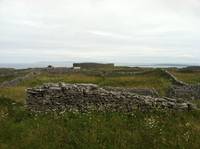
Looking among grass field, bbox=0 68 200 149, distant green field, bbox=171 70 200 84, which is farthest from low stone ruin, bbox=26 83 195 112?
distant green field, bbox=171 70 200 84

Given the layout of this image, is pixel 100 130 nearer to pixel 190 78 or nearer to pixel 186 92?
pixel 186 92

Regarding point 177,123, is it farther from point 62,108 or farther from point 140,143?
point 62,108

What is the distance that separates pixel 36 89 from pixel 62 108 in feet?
5.40

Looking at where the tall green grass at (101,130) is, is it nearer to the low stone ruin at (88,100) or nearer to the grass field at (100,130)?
the grass field at (100,130)

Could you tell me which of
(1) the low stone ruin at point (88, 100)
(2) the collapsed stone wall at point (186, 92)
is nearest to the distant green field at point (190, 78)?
(2) the collapsed stone wall at point (186, 92)

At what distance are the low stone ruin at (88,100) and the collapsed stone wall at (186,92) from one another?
15829 millimetres

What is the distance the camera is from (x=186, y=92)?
3491cm

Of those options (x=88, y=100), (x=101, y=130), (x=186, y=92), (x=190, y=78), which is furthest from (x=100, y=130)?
(x=190, y=78)

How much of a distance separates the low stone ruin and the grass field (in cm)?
54

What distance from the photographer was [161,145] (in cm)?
1409

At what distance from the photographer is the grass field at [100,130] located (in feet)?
46.6

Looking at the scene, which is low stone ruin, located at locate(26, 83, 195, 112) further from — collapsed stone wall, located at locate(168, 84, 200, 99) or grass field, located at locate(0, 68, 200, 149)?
collapsed stone wall, located at locate(168, 84, 200, 99)

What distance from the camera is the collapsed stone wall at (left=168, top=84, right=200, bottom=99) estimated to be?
33.7m

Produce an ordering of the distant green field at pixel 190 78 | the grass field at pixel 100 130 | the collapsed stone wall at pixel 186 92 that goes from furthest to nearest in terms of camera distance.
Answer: the distant green field at pixel 190 78, the collapsed stone wall at pixel 186 92, the grass field at pixel 100 130
